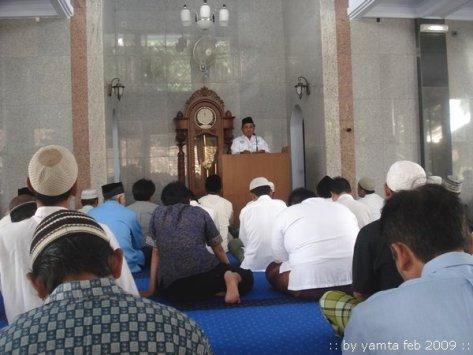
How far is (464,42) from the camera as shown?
7582 mm

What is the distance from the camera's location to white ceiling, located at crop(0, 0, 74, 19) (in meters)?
6.72

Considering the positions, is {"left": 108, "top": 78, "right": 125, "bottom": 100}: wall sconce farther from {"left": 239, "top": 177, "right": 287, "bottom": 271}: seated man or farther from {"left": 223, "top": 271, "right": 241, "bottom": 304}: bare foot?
{"left": 223, "top": 271, "right": 241, "bottom": 304}: bare foot

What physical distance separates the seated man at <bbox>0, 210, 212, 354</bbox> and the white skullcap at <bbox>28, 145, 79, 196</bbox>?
1115 millimetres

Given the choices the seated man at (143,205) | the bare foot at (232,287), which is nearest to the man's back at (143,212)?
the seated man at (143,205)

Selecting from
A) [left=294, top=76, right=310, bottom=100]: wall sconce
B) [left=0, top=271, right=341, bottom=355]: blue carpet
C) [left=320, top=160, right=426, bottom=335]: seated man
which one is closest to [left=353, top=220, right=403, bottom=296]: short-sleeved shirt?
[left=320, top=160, right=426, bottom=335]: seated man

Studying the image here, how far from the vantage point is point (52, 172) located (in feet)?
7.66

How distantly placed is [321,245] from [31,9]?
18.2 feet

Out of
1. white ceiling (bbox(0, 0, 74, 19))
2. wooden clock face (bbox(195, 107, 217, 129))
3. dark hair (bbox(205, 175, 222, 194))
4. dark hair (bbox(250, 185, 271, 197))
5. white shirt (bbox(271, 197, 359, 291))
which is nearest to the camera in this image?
white shirt (bbox(271, 197, 359, 291))

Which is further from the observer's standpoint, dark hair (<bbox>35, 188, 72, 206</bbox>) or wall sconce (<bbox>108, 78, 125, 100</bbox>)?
wall sconce (<bbox>108, 78, 125, 100</bbox>)

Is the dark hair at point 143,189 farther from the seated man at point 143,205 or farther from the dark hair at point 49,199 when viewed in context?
the dark hair at point 49,199

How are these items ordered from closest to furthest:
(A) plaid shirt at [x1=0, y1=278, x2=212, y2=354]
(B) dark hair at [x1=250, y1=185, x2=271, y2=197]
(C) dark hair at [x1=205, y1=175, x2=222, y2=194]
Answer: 1. (A) plaid shirt at [x1=0, y1=278, x2=212, y2=354]
2. (B) dark hair at [x1=250, y1=185, x2=271, y2=197]
3. (C) dark hair at [x1=205, y1=175, x2=222, y2=194]

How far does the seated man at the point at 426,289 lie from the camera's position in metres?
1.11

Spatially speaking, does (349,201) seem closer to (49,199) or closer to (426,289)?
(49,199)

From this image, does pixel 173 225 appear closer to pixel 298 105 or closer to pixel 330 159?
pixel 330 159
